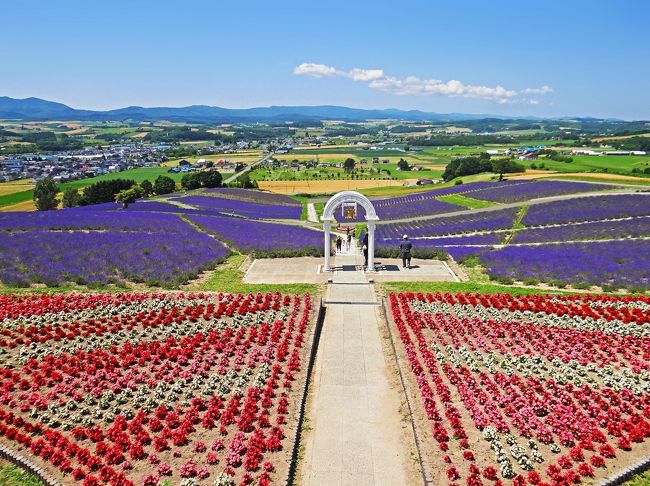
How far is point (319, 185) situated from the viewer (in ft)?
370

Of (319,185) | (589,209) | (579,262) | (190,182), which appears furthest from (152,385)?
(319,185)

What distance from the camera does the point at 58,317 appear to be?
19328 mm

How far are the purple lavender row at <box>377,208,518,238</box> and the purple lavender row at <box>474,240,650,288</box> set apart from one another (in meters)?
12.5

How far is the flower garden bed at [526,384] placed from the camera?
11070mm

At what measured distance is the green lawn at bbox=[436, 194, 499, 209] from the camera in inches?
2513

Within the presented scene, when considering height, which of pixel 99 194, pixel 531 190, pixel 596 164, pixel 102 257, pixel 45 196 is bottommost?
pixel 45 196

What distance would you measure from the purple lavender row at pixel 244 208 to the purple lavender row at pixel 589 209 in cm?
3043

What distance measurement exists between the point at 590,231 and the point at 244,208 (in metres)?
45.0

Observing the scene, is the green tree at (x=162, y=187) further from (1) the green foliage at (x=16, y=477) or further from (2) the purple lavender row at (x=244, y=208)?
(1) the green foliage at (x=16, y=477)

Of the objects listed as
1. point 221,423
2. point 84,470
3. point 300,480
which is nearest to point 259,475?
point 300,480

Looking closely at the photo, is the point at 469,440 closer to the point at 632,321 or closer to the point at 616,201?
the point at 632,321

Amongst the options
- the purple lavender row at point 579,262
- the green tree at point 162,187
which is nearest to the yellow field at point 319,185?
the green tree at point 162,187

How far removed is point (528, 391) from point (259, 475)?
8457mm

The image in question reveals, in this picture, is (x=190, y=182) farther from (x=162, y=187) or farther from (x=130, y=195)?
(x=130, y=195)
